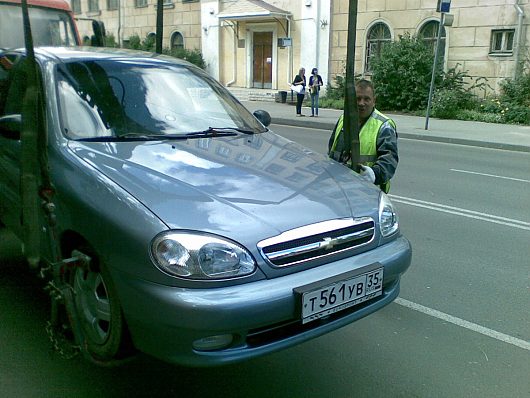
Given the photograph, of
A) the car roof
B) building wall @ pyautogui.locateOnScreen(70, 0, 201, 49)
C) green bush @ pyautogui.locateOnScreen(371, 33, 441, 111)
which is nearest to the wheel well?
the car roof

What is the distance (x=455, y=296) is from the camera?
4277 mm

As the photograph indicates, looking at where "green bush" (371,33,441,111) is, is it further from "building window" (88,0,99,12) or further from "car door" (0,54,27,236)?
"building window" (88,0,99,12)

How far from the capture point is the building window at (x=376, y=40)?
2305 cm

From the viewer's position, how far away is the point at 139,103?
12.4ft

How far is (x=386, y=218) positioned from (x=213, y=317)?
4.12ft

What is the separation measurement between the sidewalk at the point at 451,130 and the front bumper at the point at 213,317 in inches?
478

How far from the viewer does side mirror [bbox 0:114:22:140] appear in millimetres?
3361

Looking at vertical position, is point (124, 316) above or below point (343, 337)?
above

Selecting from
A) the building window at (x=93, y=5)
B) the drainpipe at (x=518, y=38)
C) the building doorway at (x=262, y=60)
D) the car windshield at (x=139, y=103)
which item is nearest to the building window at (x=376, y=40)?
the drainpipe at (x=518, y=38)

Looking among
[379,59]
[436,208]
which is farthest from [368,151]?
[379,59]

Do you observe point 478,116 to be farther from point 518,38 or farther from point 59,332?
point 59,332

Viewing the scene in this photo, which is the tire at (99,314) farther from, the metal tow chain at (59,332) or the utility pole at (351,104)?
the utility pole at (351,104)

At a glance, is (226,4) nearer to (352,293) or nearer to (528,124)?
(528,124)

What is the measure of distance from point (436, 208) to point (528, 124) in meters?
12.3
